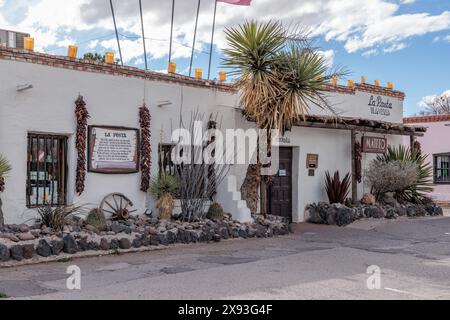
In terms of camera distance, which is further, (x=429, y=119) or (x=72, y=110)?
(x=429, y=119)

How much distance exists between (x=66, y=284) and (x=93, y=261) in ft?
6.30

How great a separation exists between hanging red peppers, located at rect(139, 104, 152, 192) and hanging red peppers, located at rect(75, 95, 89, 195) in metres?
1.41

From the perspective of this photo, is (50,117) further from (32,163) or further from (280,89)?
(280,89)

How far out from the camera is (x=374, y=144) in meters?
18.2

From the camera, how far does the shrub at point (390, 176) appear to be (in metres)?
17.3

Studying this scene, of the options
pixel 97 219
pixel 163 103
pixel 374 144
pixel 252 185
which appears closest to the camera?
pixel 97 219

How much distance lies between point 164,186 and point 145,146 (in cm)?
100

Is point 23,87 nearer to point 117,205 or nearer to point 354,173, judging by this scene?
point 117,205

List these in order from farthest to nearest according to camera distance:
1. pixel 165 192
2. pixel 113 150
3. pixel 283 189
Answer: pixel 283 189, pixel 165 192, pixel 113 150

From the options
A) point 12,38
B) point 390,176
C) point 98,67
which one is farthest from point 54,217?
point 390,176

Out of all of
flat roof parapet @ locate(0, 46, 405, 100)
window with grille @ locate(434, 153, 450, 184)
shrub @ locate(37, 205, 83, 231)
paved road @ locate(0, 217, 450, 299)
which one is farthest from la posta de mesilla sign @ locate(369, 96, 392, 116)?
shrub @ locate(37, 205, 83, 231)

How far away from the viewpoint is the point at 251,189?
14.1 meters
